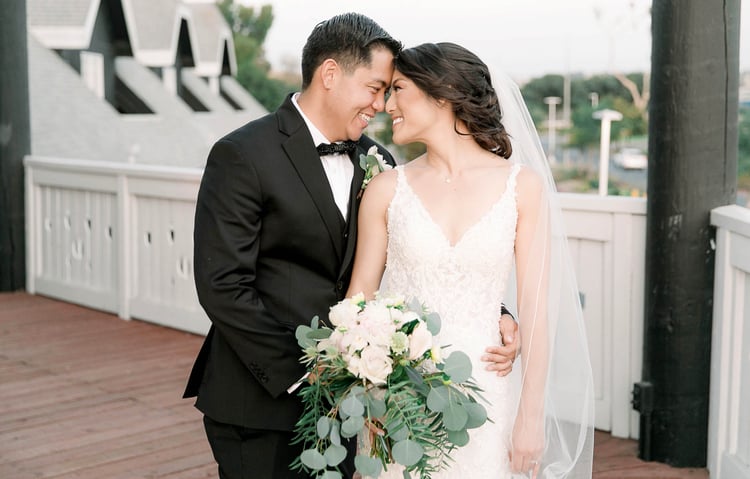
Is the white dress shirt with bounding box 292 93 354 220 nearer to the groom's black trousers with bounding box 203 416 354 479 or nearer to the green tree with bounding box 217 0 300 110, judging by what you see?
the groom's black trousers with bounding box 203 416 354 479

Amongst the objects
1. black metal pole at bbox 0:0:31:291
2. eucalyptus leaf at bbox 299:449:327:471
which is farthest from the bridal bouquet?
black metal pole at bbox 0:0:31:291

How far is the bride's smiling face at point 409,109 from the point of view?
2527 mm

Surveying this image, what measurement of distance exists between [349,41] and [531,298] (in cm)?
81

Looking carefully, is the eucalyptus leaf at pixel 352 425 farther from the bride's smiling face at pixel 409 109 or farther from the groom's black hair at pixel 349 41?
the groom's black hair at pixel 349 41

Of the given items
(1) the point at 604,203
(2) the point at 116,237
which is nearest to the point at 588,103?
(2) the point at 116,237

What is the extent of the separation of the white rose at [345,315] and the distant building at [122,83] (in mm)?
14285

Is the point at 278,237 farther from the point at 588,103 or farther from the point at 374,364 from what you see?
the point at 588,103

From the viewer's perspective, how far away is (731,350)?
404 centimetres

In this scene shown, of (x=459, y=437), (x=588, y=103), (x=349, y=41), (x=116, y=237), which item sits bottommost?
(x=116, y=237)

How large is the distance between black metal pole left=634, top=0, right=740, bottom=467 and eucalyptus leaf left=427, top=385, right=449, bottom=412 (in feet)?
7.67

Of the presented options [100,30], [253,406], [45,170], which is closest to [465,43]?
[253,406]

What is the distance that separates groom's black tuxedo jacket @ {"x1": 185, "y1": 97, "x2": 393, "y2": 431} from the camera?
7.86 feet

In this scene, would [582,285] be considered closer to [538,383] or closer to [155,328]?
[538,383]

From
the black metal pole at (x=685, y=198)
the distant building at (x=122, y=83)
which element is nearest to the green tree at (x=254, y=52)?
the distant building at (x=122, y=83)
